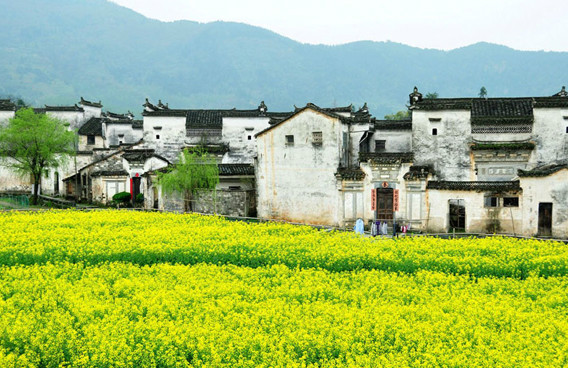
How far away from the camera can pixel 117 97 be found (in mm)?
186250

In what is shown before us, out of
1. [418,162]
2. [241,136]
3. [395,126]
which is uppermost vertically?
[395,126]

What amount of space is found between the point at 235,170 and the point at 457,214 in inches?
619

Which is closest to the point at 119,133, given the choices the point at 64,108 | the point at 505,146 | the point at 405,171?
the point at 64,108

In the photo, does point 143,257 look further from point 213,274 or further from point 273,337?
point 273,337

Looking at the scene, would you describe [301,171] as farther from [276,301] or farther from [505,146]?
[276,301]

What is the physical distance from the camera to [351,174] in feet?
120

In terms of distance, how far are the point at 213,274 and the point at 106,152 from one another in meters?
36.3

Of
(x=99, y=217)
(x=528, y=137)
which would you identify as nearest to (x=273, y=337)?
(x=99, y=217)

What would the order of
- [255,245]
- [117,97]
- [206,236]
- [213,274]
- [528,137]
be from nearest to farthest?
[213,274] < [255,245] < [206,236] < [528,137] < [117,97]

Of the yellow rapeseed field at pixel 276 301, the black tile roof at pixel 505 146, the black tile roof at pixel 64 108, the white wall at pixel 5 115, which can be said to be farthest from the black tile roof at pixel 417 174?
the black tile roof at pixel 64 108

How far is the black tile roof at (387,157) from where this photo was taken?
3538cm

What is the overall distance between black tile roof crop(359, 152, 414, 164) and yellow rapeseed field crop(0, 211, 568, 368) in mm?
11149

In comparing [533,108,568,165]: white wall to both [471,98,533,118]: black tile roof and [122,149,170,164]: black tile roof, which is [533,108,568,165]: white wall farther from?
[122,149,170,164]: black tile roof

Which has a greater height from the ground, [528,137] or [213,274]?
[528,137]
